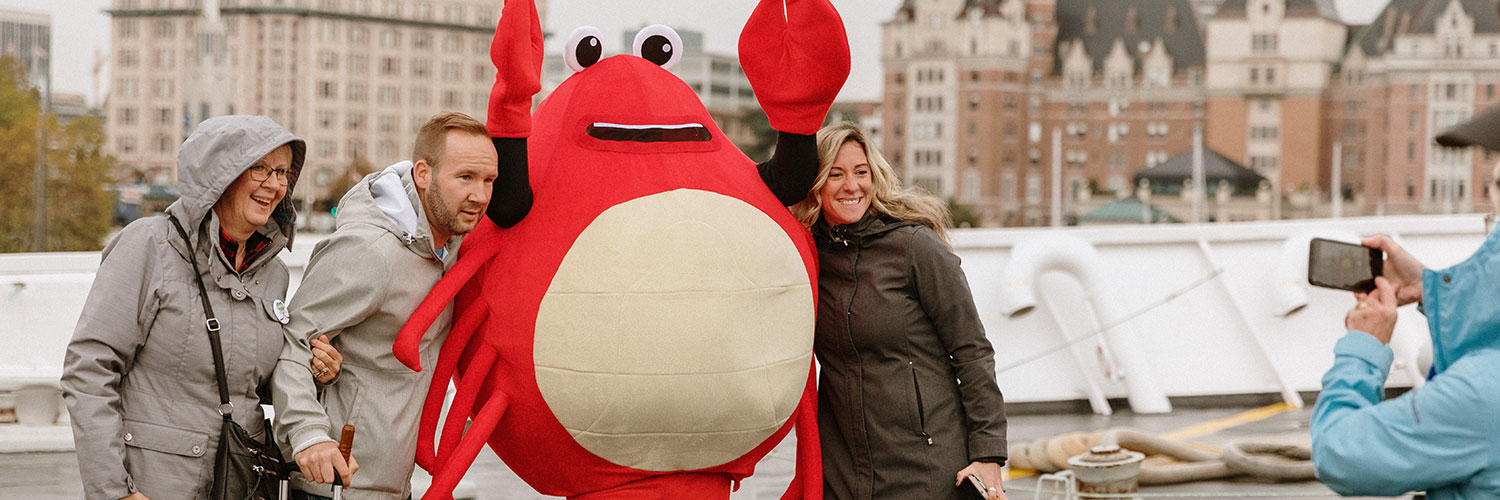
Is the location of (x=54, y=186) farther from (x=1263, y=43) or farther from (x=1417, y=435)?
(x=1263, y=43)

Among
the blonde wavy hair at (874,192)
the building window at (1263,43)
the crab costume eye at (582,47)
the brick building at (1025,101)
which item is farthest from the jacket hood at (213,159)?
the building window at (1263,43)

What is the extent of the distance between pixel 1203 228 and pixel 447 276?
791 cm

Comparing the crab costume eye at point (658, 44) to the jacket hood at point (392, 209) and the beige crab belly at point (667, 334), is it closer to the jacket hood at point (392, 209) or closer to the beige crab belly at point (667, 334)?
the beige crab belly at point (667, 334)

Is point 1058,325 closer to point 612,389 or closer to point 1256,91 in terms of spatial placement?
point 612,389

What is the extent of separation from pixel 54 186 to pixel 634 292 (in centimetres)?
3935

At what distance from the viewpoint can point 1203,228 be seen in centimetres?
998

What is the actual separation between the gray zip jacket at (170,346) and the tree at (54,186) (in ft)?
112

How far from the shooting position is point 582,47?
3.40 metres

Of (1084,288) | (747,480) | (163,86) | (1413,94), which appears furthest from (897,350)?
(163,86)

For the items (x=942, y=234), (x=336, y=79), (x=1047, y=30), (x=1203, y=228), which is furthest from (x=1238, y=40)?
(x=942, y=234)

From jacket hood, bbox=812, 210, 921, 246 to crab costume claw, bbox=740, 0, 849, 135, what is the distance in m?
0.24

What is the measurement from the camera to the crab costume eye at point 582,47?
11.1ft

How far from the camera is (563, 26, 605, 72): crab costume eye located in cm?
339

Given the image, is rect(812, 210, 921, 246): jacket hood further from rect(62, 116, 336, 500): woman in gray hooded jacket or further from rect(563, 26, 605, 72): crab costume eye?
rect(62, 116, 336, 500): woman in gray hooded jacket
